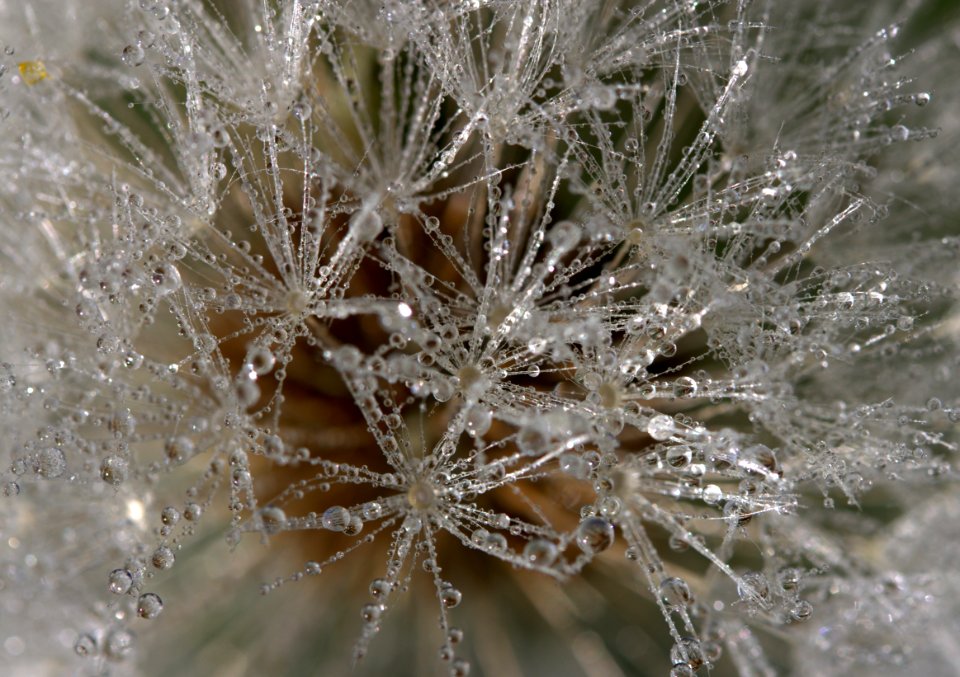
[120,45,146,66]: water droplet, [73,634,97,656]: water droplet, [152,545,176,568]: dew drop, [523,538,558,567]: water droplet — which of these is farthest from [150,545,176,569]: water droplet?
[120,45,146,66]: water droplet

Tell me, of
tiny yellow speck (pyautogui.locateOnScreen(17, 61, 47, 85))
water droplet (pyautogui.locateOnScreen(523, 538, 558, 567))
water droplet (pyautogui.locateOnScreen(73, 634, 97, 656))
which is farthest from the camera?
tiny yellow speck (pyautogui.locateOnScreen(17, 61, 47, 85))

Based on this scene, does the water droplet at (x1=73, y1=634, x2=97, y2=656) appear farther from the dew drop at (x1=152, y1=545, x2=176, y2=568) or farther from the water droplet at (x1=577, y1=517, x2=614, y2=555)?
the water droplet at (x1=577, y1=517, x2=614, y2=555)

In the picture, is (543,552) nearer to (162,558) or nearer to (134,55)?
(162,558)

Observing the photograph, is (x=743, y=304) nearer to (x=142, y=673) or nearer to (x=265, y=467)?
(x=265, y=467)

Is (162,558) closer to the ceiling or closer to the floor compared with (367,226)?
closer to the floor

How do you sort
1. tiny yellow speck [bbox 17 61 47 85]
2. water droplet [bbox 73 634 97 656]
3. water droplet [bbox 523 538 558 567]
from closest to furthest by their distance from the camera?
water droplet [bbox 523 538 558 567] < water droplet [bbox 73 634 97 656] < tiny yellow speck [bbox 17 61 47 85]

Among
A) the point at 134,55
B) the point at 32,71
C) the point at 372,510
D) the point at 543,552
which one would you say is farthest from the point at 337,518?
the point at 32,71

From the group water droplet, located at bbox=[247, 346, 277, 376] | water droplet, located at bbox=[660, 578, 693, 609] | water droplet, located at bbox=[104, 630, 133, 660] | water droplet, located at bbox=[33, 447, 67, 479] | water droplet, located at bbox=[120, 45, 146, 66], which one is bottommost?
water droplet, located at bbox=[660, 578, 693, 609]

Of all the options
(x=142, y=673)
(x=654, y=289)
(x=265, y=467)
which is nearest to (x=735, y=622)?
(x=654, y=289)
